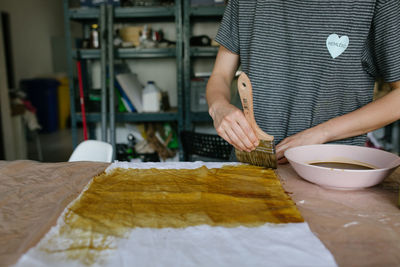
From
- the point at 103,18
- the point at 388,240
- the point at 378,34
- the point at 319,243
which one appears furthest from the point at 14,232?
the point at 103,18

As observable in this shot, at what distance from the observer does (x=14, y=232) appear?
60 centimetres

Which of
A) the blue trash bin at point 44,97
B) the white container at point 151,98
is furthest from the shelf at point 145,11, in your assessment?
the blue trash bin at point 44,97

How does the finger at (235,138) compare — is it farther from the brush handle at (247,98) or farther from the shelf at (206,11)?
the shelf at (206,11)

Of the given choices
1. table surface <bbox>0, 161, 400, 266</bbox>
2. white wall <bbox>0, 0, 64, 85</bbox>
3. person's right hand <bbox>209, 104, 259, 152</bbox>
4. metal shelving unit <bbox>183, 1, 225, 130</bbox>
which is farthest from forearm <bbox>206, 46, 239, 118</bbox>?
white wall <bbox>0, 0, 64, 85</bbox>

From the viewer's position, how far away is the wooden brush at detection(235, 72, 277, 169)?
80cm

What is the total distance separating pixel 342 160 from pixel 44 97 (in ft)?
18.0

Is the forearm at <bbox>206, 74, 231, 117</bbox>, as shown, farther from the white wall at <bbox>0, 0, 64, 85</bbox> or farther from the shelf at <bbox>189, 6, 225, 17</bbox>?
the white wall at <bbox>0, 0, 64, 85</bbox>

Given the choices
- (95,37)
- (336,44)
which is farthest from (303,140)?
(95,37)

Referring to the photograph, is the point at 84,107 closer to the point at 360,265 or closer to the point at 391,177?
the point at 391,177

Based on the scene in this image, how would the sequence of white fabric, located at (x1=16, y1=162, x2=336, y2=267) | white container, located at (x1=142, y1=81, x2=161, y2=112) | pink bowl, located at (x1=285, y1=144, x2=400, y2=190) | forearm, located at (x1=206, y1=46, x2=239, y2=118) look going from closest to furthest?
white fabric, located at (x1=16, y1=162, x2=336, y2=267)
pink bowl, located at (x1=285, y1=144, x2=400, y2=190)
forearm, located at (x1=206, y1=46, x2=239, y2=118)
white container, located at (x1=142, y1=81, x2=161, y2=112)

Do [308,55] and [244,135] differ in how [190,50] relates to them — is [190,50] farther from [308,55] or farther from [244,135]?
[244,135]

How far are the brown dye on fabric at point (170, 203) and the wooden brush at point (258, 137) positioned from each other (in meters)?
0.03

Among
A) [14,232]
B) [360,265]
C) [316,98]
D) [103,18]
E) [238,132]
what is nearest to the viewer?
[360,265]

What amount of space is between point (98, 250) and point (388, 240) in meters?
0.49
